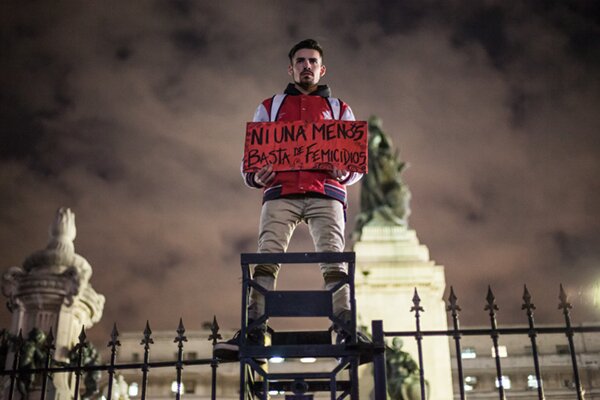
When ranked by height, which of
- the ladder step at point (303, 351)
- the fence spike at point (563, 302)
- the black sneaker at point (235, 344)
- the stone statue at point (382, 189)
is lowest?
the ladder step at point (303, 351)

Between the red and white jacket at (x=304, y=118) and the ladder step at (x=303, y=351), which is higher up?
the red and white jacket at (x=304, y=118)

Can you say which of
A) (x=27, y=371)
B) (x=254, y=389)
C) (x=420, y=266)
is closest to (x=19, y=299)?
(x=27, y=371)

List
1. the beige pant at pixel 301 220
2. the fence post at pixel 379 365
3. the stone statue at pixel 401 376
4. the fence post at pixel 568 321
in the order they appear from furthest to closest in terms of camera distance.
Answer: the stone statue at pixel 401 376
the fence post at pixel 568 321
the beige pant at pixel 301 220
the fence post at pixel 379 365

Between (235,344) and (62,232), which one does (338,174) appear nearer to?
(235,344)

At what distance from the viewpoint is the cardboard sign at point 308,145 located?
573 cm

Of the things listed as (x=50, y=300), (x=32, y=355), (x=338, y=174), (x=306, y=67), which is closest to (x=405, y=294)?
(x=50, y=300)

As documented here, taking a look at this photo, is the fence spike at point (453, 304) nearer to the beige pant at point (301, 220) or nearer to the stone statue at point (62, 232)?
the beige pant at point (301, 220)

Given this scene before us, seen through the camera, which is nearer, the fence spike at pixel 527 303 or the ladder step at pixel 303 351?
the ladder step at pixel 303 351

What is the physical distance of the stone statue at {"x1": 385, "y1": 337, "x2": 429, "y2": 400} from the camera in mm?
19250

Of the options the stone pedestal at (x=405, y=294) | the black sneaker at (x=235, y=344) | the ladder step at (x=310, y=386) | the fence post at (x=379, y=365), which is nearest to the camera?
the black sneaker at (x=235, y=344)

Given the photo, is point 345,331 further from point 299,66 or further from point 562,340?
point 562,340

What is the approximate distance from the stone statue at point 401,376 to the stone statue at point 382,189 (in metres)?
7.14

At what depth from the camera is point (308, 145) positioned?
5.74 m

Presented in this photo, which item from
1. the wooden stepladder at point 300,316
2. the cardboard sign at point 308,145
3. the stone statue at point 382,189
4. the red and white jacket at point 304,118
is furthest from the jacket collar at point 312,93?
the stone statue at point 382,189
